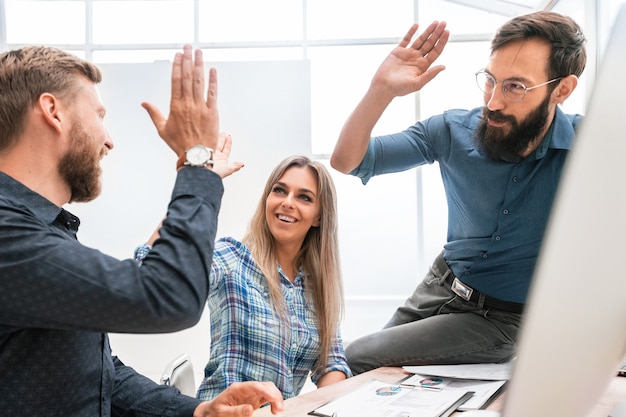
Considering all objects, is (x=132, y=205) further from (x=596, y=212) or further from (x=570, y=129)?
(x=596, y=212)

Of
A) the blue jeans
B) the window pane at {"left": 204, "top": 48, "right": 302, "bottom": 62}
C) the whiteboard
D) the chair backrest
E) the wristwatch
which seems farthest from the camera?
the window pane at {"left": 204, "top": 48, "right": 302, "bottom": 62}

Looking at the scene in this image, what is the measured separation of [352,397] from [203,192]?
22.7 inches

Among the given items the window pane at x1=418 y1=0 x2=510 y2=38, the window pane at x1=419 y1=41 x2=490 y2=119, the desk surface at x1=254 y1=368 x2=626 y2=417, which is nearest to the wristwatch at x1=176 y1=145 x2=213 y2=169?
the desk surface at x1=254 y1=368 x2=626 y2=417

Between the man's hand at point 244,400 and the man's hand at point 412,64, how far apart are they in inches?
39.1

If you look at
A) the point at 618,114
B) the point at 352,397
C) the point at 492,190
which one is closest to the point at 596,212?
the point at 618,114

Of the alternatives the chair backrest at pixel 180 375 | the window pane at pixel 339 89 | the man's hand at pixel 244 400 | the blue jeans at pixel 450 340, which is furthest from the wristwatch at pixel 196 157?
the window pane at pixel 339 89

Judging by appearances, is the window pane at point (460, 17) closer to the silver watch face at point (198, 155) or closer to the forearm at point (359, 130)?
the forearm at point (359, 130)

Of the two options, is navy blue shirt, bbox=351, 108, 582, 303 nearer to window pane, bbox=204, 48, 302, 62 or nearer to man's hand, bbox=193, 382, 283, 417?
man's hand, bbox=193, 382, 283, 417

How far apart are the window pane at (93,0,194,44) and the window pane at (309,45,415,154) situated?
1.19 meters

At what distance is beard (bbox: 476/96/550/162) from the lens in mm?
1795

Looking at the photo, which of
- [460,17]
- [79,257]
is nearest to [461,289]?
[79,257]

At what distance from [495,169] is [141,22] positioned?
14.5 ft

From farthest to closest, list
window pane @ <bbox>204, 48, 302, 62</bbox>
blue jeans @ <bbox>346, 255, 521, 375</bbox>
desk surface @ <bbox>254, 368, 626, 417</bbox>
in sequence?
window pane @ <bbox>204, 48, 302, 62</bbox> < blue jeans @ <bbox>346, 255, 521, 375</bbox> < desk surface @ <bbox>254, 368, 626, 417</bbox>

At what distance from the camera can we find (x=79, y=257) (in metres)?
0.90
